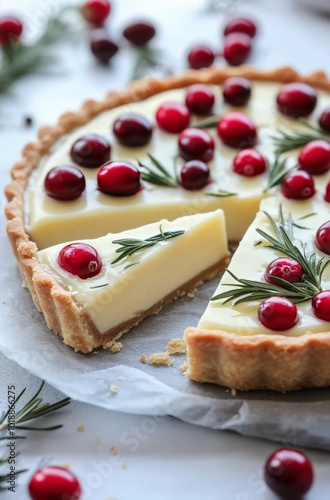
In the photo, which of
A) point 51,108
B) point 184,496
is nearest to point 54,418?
point 184,496

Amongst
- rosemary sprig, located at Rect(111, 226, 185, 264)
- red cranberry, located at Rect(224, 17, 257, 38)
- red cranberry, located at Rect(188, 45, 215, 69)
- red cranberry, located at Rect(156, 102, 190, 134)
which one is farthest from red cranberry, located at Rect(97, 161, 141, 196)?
red cranberry, located at Rect(224, 17, 257, 38)

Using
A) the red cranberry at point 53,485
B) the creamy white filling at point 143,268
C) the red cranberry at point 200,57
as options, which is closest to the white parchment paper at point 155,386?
the creamy white filling at point 143,268

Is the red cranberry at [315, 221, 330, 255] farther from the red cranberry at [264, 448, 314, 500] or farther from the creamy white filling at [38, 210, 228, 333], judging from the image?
the red cranberry at [264, 448, 314, 500]

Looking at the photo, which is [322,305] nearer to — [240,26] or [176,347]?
[176,347]

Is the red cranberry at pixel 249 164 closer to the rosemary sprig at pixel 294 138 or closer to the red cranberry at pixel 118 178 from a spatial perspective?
the rosemary sprig at pixel 294 138

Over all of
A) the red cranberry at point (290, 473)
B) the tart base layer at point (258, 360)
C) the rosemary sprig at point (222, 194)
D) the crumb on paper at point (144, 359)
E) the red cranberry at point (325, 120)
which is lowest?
the red cranberry at point (290, 473)

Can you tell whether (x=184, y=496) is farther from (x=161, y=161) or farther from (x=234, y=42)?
(x=234, y=42)

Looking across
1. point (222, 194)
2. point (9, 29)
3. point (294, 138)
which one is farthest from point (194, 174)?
point (9, 29)
